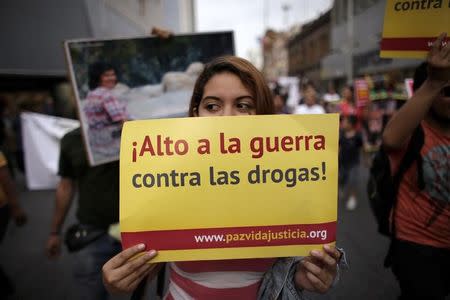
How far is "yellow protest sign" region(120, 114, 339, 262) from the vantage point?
1038mm

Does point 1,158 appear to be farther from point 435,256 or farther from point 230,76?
point 435,256

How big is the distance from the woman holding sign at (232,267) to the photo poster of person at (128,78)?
794 millimetres

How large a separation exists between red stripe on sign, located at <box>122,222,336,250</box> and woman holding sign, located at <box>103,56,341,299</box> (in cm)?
3

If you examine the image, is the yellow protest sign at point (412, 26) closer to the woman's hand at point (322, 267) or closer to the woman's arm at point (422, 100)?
the woman's arm at point (422, 100)

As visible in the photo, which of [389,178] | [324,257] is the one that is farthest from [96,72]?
[389,178]

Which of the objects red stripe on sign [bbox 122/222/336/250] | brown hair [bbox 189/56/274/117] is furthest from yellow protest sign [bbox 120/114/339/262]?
brown hair [bbox 189/56/274/117]

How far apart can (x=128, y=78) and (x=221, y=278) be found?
1415mm

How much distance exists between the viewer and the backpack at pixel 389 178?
5.05 feet

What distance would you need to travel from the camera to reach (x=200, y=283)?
1167mm

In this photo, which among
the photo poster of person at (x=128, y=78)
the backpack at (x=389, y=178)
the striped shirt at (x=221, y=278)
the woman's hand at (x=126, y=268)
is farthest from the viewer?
the photo poster of person at (x=128, y=78)

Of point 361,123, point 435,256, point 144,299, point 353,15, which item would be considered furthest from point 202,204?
point 353,15

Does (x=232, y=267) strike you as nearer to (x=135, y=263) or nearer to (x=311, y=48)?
(x=135, y=263)

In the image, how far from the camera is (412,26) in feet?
4.58

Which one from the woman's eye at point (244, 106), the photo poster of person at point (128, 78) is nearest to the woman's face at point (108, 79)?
the photo poster of person at point (128, 78)
